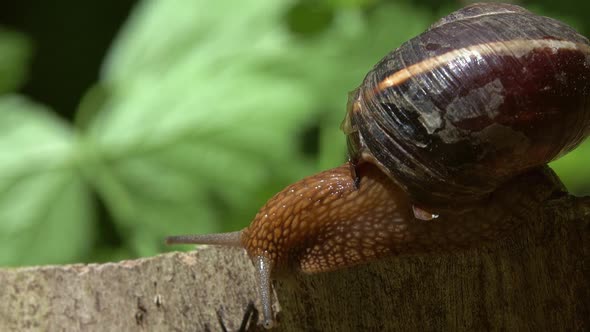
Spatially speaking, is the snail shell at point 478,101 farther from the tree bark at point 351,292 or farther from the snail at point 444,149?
the tree bark at point 351,292

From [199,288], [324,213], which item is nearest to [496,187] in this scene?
[324,213]

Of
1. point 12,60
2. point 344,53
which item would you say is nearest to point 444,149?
point 344,53

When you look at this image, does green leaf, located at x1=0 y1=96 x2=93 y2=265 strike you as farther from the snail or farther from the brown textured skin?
the brown textured skin

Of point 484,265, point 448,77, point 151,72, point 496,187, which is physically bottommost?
point 484,265

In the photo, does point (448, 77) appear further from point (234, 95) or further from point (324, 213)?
point (234, 95)

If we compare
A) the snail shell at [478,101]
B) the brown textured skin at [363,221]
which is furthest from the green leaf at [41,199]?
the snail shell at [478,101]

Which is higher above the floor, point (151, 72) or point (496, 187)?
point (151, 72)

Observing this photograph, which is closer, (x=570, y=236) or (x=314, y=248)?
(x=570, y=236)

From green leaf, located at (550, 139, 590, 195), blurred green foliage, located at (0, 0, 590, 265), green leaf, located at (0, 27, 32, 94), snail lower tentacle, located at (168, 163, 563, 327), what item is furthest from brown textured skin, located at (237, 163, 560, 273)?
green leaf, located at (0, 27, 32, 94)
